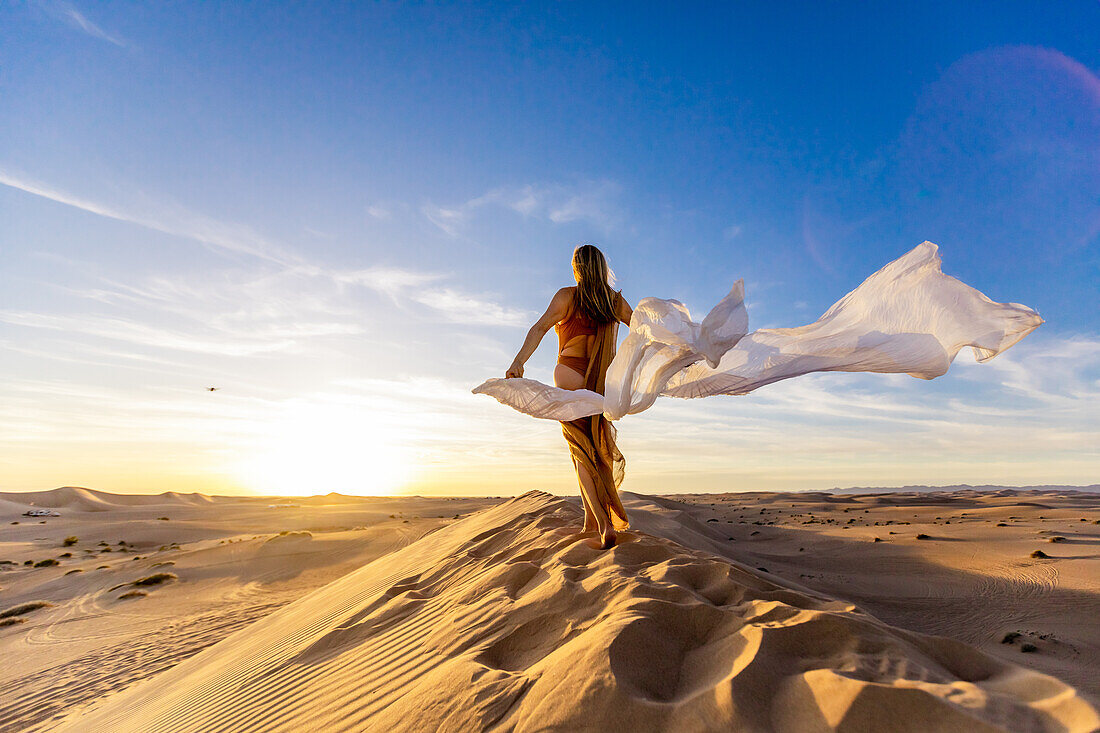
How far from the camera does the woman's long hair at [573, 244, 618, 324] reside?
4.83 metres

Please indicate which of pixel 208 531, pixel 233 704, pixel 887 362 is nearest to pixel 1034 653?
pixel 887 362

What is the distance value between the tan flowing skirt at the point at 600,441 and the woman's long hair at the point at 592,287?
139 mm

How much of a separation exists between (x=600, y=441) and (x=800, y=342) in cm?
179

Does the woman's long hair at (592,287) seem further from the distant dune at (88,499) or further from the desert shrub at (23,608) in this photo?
the distant dune at (88,499)

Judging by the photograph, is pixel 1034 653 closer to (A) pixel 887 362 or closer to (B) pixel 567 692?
(A) pixel 887 362

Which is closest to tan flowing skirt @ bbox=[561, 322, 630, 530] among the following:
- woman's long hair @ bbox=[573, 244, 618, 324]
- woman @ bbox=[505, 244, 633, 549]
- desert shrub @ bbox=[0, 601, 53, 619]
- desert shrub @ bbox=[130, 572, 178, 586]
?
woman @ bbox=[505, 244, 633, 549]

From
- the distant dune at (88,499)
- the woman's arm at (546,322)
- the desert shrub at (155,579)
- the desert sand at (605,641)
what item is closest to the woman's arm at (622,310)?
the woman's arm at (546,322)

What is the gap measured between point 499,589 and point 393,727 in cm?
130

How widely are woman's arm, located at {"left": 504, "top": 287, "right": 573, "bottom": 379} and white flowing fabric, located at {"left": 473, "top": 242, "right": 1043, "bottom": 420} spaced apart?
0.41 meters

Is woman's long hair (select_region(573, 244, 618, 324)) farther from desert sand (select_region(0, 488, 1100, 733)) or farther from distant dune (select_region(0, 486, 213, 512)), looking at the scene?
distant dune (select_region(0, 486, 213, 512))

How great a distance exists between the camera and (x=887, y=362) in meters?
3.49

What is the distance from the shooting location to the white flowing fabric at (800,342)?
11.1 ft

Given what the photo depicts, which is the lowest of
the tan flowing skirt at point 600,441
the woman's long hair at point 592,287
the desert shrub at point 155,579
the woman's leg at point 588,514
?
the desert shrub at point 155,579

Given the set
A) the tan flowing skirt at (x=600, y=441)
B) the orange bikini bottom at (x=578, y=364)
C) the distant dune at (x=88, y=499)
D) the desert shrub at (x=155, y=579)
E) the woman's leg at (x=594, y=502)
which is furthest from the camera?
the distant dune at (x=88, y=499)
